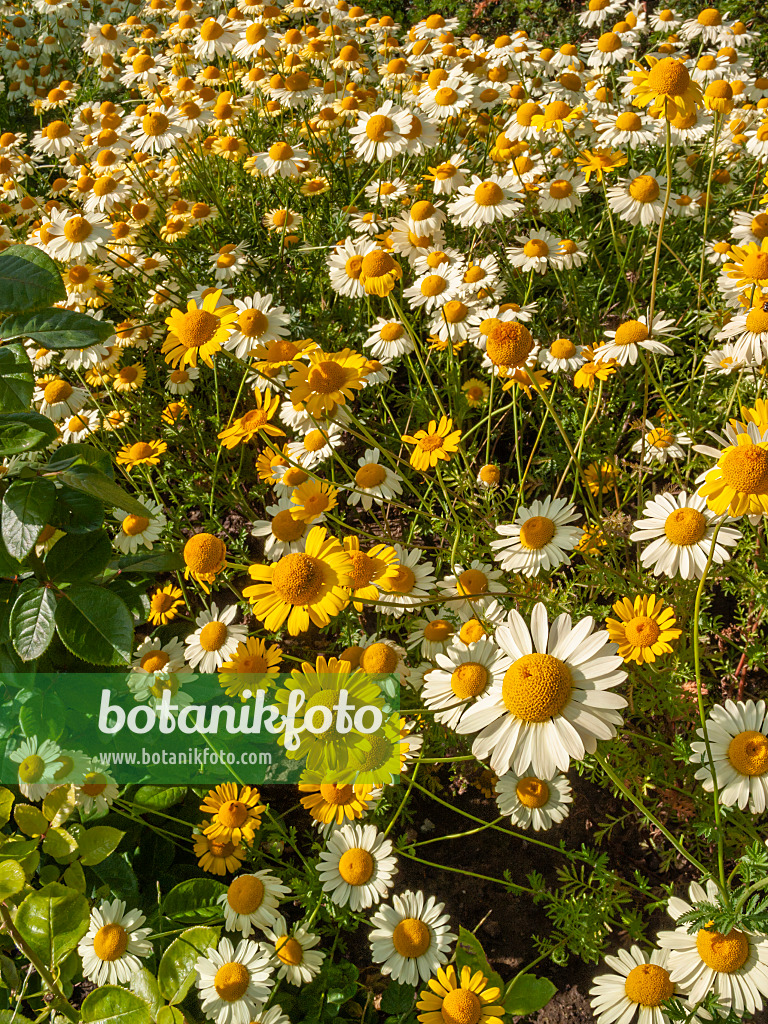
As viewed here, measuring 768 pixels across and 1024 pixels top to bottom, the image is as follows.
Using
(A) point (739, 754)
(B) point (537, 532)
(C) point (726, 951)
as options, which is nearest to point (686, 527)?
(B) point (537, 532)

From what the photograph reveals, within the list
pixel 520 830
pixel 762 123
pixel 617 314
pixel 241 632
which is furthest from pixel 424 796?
pixel 762 123

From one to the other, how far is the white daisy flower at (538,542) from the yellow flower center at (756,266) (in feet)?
2.82

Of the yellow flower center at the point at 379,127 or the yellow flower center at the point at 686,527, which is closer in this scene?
the yellow flower center at the point at 686,527

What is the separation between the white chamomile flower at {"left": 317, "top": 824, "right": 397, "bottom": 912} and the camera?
173cm

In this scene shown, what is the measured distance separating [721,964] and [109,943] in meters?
1.31

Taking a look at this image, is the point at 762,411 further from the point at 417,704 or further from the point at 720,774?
the point at 417,704

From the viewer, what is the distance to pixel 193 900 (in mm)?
1921

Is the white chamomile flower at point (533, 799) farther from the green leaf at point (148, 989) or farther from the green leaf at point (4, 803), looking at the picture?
the green leaf at point (4, 803)

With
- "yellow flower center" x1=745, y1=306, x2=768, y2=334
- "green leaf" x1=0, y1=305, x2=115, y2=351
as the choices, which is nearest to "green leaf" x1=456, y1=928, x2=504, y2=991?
"green leaf" x1=0, y1=305, x2=115, y2=351

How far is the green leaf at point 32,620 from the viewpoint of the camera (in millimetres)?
1557

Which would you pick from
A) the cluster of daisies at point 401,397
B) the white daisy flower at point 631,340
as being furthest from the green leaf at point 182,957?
the white daisy flower at point 631,340

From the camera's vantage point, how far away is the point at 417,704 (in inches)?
83.0

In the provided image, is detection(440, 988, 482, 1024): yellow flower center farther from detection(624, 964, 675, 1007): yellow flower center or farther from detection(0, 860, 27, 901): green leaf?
detection(0, 860, 27, 901): green leaf

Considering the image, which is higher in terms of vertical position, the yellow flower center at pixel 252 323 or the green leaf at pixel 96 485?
the green leaf at pixel 96 485
